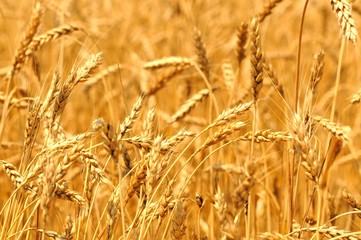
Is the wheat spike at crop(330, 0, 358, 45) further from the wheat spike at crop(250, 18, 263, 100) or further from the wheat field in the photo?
the wheat spike at crop(250, 18, 263, 100)

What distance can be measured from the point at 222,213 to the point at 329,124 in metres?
0.74

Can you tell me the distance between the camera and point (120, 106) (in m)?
4.32

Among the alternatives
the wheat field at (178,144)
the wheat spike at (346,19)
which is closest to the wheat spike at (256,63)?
the wheat field at (178,144)

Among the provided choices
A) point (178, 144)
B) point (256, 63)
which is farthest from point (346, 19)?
point (178, 144)

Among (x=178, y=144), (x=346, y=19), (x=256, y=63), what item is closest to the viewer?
(x=346, y=19)

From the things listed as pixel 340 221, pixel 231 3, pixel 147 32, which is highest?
pixel 231 3

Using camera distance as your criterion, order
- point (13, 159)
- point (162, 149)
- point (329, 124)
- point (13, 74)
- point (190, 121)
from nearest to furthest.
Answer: point (162, 149) → point (329, 124) → point (13, 74) → point (13, 159) → point (190, 121)

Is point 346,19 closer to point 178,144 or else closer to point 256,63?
point 256,63

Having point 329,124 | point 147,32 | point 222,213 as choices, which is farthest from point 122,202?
point 147,32

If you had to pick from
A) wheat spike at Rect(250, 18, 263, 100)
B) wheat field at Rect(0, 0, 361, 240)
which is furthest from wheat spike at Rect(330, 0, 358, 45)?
wheat spike at Rect(250, 18, 263, 100)

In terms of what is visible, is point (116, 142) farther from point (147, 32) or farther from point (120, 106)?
point (147, 32)

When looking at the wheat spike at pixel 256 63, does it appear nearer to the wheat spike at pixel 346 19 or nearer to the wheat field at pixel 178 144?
the wheat field at pixel 178 144

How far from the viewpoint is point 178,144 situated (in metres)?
2.12

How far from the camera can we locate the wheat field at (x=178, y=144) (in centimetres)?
179
